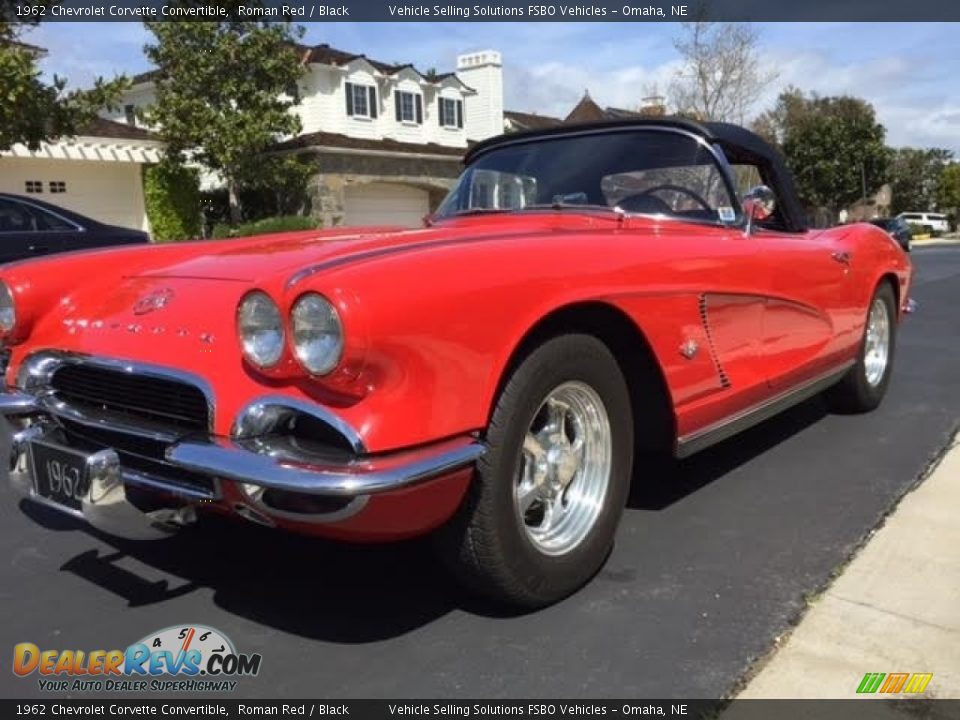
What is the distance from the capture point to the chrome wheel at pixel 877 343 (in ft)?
16.7

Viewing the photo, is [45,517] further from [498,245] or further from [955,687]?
[955,687]

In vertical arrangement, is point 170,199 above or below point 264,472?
above

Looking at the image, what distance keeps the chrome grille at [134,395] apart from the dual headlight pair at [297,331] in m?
0.22

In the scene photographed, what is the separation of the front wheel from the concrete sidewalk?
638mm

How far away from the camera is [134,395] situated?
2541mm

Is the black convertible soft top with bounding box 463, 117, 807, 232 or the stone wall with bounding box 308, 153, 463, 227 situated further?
the stone wall with bounding box 308, 153, 463, 227

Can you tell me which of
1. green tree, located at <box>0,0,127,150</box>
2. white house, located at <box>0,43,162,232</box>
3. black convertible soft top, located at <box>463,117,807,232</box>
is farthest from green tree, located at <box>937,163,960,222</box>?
black convertible soft top, located at <box>463,117,807,232</box>

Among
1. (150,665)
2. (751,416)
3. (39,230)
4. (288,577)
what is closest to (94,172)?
(39,230)

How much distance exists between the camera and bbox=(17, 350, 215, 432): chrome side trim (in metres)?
2.33

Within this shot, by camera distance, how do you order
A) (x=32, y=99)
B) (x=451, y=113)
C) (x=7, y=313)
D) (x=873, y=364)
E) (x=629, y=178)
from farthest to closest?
(x=451, y=113) < (x=32, y=99) < (x=873, y=364) < (x=629, y=178) < (x=7, y=313)

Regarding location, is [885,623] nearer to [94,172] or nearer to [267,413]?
[267,413]

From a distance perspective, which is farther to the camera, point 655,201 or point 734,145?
point 734,145

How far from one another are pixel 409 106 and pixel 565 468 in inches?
1118

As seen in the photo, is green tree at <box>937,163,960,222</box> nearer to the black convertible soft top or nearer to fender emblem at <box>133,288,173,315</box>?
the black convertible soft top
